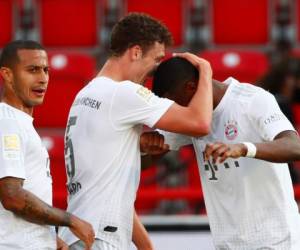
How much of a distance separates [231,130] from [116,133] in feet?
1.79

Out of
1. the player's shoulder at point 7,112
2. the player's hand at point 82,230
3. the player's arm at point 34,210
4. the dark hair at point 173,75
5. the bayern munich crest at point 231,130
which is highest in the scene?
the dark hair at point 173,75

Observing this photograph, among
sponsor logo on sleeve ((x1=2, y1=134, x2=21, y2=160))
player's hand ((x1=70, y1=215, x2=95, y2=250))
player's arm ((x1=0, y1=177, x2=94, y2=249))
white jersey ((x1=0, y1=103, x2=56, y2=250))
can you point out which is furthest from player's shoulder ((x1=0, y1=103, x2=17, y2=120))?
player's hand ((x1=70, y1=215, x2=95, y2=250))

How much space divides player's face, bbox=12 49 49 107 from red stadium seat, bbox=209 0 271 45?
506 centimetres

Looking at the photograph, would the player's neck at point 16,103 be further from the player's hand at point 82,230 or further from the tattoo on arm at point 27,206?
the player's hand at point 82,230

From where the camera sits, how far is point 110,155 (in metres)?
4.73

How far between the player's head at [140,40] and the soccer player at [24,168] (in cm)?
40

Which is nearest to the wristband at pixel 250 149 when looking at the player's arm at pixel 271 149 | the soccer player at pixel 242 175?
the player's arm at pixel 271 149

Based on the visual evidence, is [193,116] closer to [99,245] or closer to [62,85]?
[99,245]

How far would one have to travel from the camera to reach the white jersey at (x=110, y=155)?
185 inches

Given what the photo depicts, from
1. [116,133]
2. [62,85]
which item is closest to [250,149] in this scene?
[116,133]

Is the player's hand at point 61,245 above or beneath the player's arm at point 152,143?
beneath

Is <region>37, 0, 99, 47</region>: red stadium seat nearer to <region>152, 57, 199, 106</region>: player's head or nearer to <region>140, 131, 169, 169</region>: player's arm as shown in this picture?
<region>140, 131, 169, 169</region>: player's arm

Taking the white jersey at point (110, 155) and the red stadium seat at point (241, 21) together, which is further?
the red stadium seat at point (241, 21)

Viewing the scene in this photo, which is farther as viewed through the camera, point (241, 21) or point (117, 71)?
point (241, 21)
